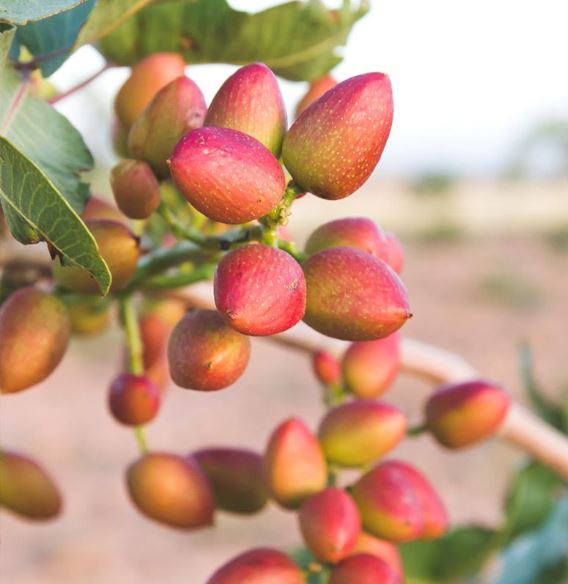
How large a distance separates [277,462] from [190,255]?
165 mm

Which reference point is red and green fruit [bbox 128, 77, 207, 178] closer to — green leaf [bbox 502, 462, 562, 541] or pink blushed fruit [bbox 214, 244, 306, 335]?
pink blushed fruit [bbox 214, 244, 306, 335]

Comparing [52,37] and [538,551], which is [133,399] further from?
[538,551]

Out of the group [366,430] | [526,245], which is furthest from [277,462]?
[526,245]

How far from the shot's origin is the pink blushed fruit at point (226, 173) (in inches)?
16.2

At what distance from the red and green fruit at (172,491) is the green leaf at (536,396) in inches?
20.7

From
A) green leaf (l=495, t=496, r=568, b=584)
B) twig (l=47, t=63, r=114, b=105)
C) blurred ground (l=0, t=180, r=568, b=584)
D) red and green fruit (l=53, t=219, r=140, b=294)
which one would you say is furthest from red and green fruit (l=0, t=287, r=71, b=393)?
blurred ground (l=0, t=180, r=568, b=584)

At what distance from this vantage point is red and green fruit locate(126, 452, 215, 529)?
0.65m

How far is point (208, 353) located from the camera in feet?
1.50

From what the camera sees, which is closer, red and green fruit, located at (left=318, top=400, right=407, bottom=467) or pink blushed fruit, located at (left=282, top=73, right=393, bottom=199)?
pink blushed fruit, located at (left=282, top=73, right=393, bottom=199)

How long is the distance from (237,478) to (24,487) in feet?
0.53

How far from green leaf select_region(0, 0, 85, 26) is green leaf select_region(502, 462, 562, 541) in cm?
70

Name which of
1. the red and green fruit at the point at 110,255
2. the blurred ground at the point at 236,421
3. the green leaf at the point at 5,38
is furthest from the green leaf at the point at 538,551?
the blurred ground at the point at 236,421

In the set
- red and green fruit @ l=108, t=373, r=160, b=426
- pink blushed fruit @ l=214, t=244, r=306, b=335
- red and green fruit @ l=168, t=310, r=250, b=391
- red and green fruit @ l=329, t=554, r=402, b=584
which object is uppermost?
pink blushed fruit @ l=214, t=244, r=306, b=335

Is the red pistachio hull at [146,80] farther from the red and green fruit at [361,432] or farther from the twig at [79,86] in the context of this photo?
the red and green fruit at [361,432]
